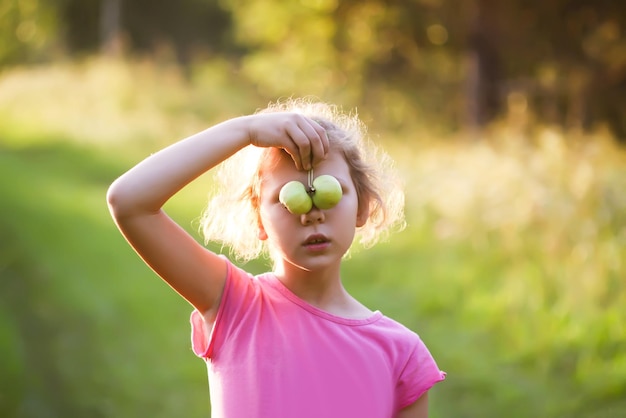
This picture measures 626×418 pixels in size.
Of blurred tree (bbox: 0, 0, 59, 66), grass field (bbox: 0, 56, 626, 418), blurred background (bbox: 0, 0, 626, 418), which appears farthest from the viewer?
blurred tree (bbox: 0, 0, 59, 66)

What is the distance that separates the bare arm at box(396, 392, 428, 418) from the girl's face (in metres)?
0.42

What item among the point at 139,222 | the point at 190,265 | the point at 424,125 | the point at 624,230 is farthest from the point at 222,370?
the point at 424,125

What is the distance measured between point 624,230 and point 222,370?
4191 millimetres

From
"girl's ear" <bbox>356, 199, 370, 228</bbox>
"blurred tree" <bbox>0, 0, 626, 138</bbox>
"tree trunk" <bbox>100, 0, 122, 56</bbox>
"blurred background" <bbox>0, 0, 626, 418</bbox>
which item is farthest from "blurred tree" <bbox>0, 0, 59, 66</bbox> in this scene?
"girl's ear" <bbox>356, 199, 370, 228</bbox>

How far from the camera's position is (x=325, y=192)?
7.06ft

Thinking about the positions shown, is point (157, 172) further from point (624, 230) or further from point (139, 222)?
point (624, 230)

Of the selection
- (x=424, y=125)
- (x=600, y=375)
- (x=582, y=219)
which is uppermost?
(x=424, y=125)

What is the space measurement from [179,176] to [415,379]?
2.65 feet

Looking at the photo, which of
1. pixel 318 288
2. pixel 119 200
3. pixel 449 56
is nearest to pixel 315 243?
pixel 318 288

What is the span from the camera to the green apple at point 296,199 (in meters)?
2.13

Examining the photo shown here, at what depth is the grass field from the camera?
16.0ft

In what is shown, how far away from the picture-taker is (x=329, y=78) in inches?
565

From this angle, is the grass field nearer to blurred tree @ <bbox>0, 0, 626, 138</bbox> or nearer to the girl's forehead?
the girl's forehead

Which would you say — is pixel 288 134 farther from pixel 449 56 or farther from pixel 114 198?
pixel 449 56
